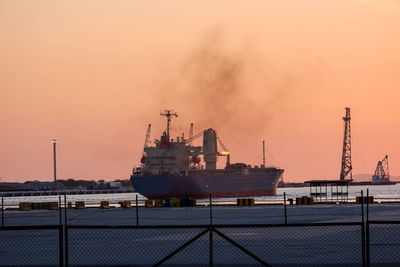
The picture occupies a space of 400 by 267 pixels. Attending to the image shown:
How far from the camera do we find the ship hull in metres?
148

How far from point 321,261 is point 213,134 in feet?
467

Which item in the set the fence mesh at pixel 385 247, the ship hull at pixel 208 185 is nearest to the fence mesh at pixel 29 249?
the fence mesh at pixel 385 247

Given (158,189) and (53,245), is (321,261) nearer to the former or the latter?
(53,245)

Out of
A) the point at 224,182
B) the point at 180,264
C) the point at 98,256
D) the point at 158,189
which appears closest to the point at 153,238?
the point at 98,256

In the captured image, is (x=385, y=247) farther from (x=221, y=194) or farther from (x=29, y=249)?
(x=221, y=194)

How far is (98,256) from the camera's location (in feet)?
74.8

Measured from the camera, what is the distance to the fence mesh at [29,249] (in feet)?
69.4

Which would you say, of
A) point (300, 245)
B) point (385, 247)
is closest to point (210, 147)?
point (300, 245)

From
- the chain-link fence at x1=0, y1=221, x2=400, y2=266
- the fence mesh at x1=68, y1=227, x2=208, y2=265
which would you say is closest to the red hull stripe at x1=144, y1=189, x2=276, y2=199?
the fence mesh at x1=68, y1=227, x2=208, y2=265

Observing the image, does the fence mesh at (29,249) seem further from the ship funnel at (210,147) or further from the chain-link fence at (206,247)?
the ship funnel at (210,147)

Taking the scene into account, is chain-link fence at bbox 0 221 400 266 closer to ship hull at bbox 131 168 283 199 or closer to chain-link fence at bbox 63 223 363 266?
chain-link fence at bbox 63 223 363 266

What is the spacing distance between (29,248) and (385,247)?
494 inches

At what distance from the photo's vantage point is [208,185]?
157 metres

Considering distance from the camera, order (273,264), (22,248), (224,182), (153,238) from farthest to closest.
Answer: (224,182), (153,238), (22,248), (273,264)
